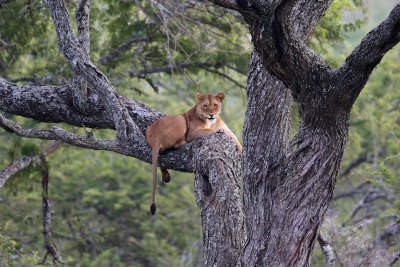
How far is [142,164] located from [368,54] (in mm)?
15817

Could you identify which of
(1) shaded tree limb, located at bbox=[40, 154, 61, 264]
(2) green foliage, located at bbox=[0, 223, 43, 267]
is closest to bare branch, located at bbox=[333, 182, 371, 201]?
(1) shaded tree limb, located at bbox=[40, 154, 61, 264]

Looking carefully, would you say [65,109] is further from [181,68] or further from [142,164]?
[142,164]

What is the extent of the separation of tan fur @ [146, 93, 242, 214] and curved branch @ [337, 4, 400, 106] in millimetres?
1824

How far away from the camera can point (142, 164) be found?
70.3ft

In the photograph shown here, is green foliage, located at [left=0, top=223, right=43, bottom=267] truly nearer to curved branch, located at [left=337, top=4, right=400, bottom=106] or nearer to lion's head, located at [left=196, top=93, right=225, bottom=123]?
lion's head, located at [left=196, top=93, right=225, bottom=123]

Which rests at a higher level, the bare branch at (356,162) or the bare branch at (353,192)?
the bare branch at (356,162)

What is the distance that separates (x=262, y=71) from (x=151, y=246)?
1317cm

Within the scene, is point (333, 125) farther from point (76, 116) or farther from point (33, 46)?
point (33, 46)

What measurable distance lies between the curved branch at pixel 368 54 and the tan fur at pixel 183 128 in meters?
1.82

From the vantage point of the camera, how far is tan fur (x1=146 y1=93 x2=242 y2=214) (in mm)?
7578

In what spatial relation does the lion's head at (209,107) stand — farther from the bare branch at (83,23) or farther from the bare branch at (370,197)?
the bare branch at (370,197)

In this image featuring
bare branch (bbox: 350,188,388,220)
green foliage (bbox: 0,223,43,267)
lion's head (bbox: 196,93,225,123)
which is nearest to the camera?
lion's head (bbox: 196,93,225,123)

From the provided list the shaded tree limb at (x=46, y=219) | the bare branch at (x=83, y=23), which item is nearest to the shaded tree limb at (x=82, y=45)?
the bare branch at (x=83, y=23)

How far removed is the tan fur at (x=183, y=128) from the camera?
24.9ft
